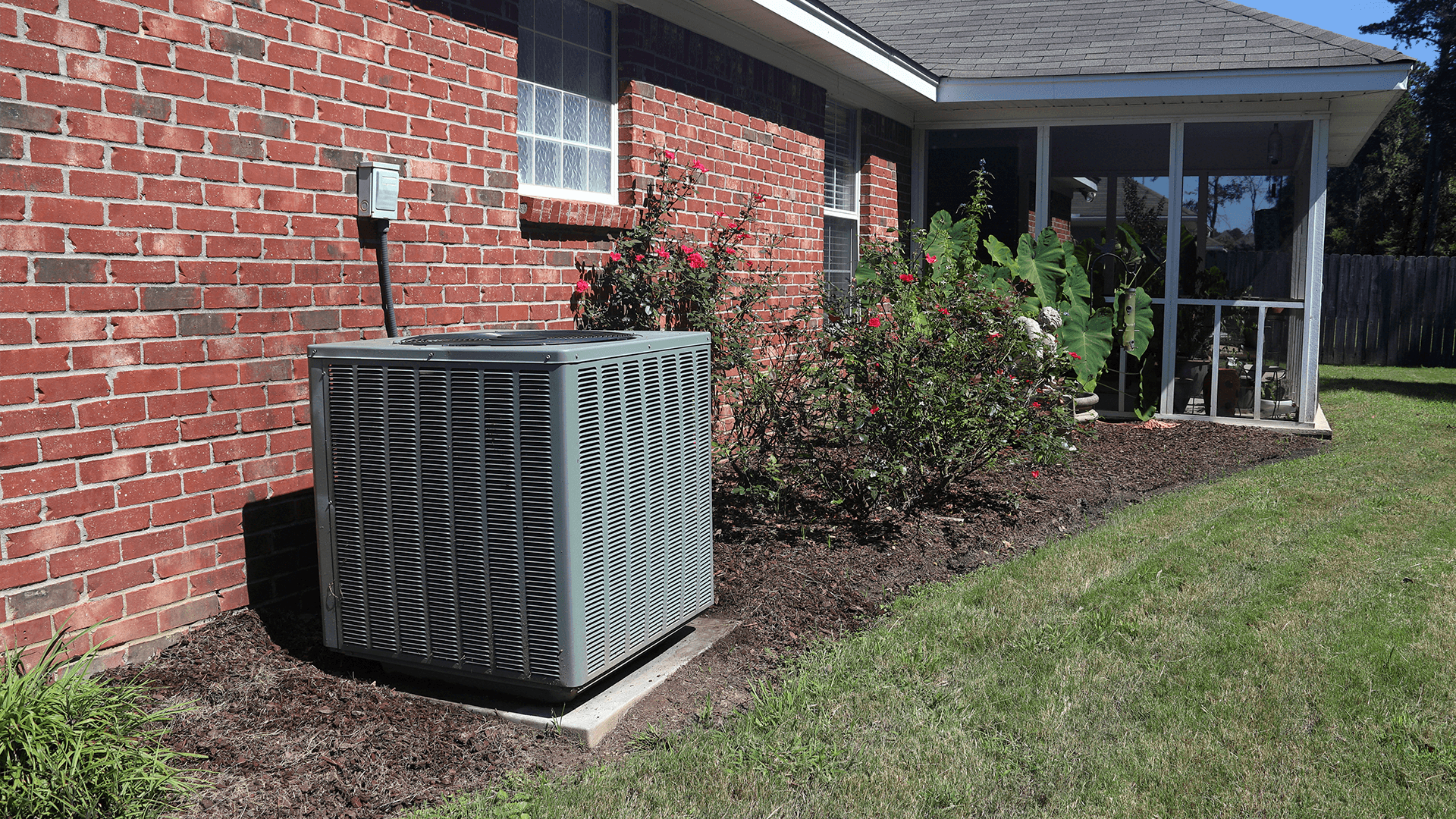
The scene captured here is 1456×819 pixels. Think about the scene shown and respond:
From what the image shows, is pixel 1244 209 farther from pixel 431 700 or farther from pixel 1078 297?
pixel 431 700

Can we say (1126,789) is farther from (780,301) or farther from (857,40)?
(857,40)

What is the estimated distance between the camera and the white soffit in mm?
6258

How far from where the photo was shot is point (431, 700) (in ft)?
10.8

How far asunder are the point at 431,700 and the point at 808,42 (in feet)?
17.8

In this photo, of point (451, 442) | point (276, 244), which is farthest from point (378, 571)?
point (276, 244)

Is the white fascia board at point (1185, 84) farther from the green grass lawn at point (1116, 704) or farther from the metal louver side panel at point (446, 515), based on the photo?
the metal louver side panel at point (446, 515)

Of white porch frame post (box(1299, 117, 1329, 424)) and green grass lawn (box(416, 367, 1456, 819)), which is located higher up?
white porch frame post (box(1299, 117, 1329, 424))

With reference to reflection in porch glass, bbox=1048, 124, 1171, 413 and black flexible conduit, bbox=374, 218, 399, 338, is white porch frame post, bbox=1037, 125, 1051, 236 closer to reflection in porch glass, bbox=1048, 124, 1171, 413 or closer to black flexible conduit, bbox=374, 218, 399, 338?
reflection in porch glass, bbox=1048, 124, 1171, 413

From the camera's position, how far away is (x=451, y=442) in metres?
3.10

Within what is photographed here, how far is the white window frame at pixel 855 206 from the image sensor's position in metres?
8.88

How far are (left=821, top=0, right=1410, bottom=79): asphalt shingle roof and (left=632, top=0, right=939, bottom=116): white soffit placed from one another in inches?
29.9

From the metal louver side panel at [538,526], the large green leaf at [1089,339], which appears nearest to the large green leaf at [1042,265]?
the large green leaf at [1089,339]

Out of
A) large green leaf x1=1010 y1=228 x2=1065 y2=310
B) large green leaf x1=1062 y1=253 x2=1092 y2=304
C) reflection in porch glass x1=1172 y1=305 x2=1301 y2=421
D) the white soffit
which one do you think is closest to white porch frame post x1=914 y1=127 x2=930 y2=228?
the white soffit

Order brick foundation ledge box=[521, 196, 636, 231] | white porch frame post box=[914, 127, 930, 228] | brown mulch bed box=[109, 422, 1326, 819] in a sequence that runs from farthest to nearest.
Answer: white porch frame post box=[914, 127, 930, 228] < brick foundation ledge box=[521, 196, 636, 231] < brown mulch bed box=[109, 422, 1326, 819]
